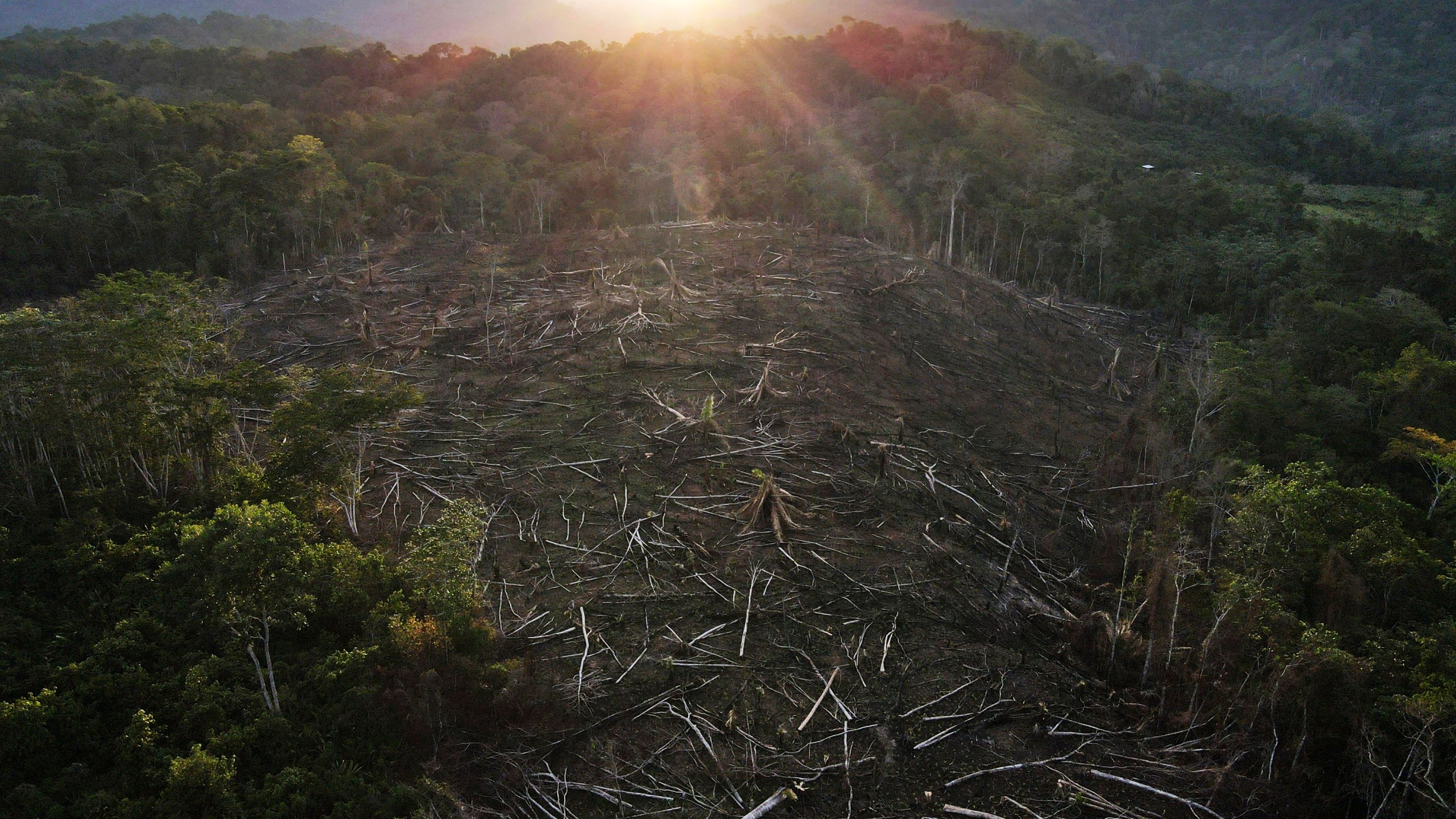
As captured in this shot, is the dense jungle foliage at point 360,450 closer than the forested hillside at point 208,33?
Yes

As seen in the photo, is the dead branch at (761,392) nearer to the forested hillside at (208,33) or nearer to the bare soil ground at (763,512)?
the bare soil ground at (763,512)

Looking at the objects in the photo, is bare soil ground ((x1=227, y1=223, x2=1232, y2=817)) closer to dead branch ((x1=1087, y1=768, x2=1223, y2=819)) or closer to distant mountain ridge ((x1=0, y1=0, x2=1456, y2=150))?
dead branch ((x1=1087, y1=768, x2=1223, y2=819))

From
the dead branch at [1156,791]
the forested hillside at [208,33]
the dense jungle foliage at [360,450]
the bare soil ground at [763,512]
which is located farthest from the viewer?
the forested hillside at [208,33]

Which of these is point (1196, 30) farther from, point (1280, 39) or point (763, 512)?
point (763, 512)

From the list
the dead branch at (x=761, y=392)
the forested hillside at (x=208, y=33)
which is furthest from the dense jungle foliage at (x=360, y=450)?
the forested hillside at (x=208, y=33)

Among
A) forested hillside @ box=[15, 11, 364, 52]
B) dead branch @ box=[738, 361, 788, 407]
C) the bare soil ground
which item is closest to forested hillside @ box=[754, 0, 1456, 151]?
forested hillside @ box=[15, 11, 364, 52]

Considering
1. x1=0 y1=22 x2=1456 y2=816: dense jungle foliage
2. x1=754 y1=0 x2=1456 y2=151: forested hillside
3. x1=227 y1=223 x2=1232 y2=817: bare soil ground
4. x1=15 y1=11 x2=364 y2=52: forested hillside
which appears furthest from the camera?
x1=754 y1=0 x2=1456 y2=151: forested hillside
